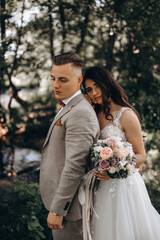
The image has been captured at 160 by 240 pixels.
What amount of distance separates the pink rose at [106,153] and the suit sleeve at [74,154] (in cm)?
11

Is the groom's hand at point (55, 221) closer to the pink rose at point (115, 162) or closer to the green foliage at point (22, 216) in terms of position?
the pink rose at point (115, 162)

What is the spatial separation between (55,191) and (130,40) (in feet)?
12.0

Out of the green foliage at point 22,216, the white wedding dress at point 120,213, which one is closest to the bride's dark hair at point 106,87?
the white wedding dress at point 120,213

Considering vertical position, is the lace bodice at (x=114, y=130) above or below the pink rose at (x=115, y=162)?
below

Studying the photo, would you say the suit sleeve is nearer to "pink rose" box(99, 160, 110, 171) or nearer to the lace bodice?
"pink rose" box(99, 160, 110, 171)

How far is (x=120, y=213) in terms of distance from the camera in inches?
88.7

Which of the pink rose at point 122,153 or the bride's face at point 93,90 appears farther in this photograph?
the bride's face at point 93,90

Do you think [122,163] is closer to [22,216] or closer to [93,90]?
[93,90]

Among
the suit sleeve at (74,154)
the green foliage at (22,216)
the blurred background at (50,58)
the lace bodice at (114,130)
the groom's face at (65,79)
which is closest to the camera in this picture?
the suit sleeve at (74,154)

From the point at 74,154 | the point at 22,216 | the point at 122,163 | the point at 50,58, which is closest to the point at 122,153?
the point at 122,163

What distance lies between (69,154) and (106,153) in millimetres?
275

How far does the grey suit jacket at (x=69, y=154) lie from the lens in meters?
1.85

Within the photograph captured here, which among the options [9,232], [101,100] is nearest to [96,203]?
[101,100]

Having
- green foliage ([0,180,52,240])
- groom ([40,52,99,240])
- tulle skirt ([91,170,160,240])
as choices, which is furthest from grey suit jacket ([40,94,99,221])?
green foliage ([0,180,52,240])
